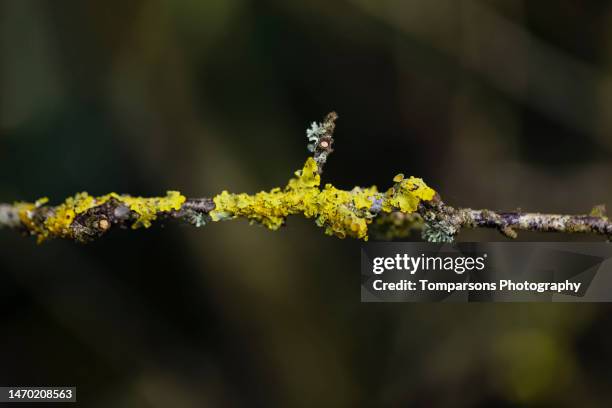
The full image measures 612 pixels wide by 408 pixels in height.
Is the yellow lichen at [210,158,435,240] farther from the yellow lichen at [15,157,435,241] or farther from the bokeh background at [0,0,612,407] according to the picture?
the bokeh background at [0,0,612,407]

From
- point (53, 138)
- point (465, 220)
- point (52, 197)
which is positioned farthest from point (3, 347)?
point (465, 220)

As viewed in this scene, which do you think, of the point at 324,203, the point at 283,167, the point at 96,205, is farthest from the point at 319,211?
the point at 283,167

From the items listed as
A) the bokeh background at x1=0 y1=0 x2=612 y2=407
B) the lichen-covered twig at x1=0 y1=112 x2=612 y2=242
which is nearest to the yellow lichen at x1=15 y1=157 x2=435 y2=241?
the lichen-covered twig at x1=0 y1=112 x2=612 y2=242

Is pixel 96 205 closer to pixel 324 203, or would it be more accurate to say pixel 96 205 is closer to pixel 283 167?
pixel 324 203

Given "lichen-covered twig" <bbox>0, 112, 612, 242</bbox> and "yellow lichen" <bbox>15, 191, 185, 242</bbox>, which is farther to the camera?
"yellow lichen" <bbox>15, 191, 185, 242</bbox>

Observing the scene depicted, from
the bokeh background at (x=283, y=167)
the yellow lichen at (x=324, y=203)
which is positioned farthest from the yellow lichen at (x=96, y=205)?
the bokeh background at (x=283, y=167)
